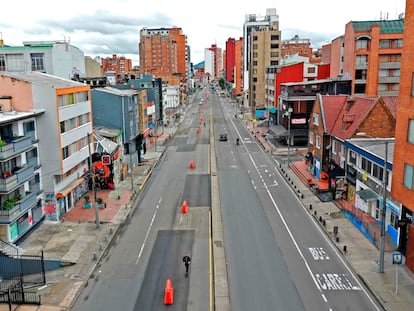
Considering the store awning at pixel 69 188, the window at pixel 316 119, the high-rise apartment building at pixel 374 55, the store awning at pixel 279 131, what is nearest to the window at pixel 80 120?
the store awning at pixel 69 188

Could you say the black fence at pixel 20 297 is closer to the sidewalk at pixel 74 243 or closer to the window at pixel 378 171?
the sidewalk at pixel 74 243

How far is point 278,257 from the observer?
103ft

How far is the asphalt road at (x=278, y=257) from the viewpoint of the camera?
25.3 m

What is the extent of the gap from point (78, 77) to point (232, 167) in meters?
31.2

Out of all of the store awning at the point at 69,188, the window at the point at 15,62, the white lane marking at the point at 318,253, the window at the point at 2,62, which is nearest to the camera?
the white lane marking at the point at 318,253

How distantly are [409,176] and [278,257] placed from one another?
1073 centimetres

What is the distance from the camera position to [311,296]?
84.3ft

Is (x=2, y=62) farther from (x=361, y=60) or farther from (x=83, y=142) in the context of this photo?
(x=361, y=60)

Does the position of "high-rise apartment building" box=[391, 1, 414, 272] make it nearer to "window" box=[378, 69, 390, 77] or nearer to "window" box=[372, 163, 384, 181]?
"window" box=[372, 163, 384, 181]

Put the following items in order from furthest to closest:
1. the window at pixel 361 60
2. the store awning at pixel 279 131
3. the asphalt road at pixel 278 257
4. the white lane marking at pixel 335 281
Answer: the window at pixel 361 60 → the store awning at pixel 279 131 → the white lane marking at pixel 335 281 → the asphalt road at pixel 278 257

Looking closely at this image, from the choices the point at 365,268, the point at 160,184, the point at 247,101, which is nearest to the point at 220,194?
the point at 160,184

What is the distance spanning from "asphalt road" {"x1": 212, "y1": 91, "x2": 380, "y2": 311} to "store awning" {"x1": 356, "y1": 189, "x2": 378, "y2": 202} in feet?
15.9

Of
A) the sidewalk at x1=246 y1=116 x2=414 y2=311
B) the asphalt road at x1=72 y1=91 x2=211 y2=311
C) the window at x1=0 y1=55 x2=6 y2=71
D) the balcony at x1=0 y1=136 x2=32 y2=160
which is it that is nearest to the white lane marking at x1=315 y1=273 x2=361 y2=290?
the sidewalk at x1=246 y1=116 x2=414 y2=311

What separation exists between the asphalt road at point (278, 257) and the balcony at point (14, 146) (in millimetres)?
18223
